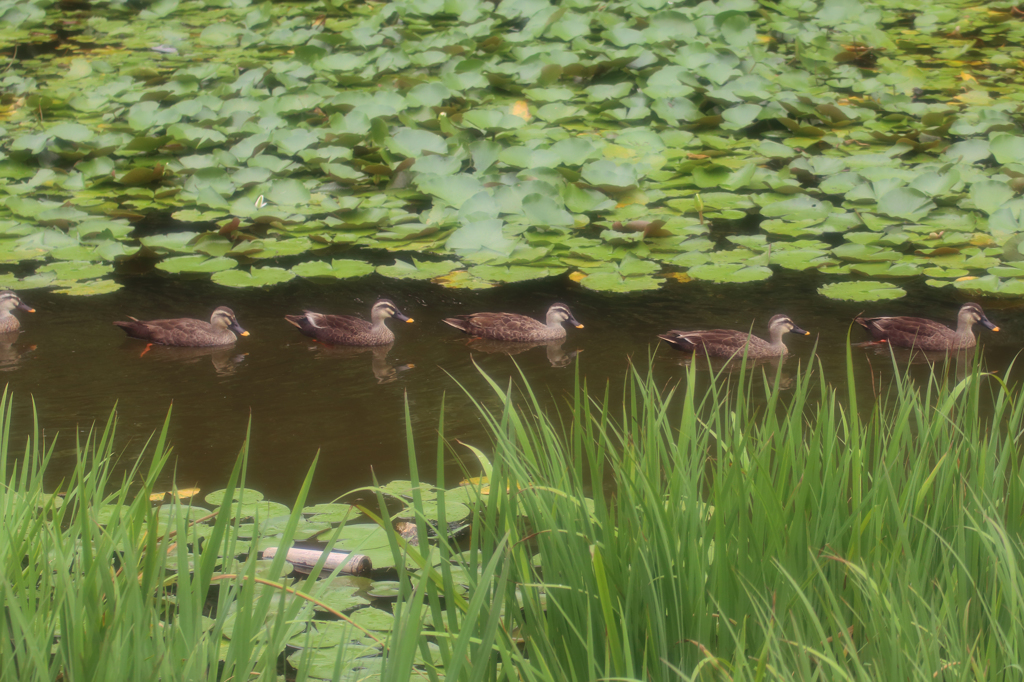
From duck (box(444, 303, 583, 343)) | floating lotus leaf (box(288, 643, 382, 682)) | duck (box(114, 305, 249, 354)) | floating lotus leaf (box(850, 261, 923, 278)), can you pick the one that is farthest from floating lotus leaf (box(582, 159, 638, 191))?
→ floating lotus leaf (box(288, 643, 382, 682))

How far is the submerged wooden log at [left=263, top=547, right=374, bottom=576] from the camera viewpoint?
3.24m

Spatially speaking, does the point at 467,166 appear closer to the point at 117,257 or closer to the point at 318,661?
the point at 117,257

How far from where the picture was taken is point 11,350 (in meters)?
5.52

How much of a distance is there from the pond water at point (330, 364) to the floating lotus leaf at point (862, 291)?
96 millimetres

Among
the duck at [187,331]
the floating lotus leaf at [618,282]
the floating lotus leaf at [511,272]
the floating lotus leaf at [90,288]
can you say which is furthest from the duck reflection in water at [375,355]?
the floating lotus leaf at [90,288]

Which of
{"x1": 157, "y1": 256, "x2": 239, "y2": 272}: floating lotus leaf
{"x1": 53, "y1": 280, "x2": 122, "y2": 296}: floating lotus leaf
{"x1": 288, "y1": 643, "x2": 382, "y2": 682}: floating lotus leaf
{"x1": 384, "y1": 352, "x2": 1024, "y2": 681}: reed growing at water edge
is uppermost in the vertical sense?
{"x1": 384, "y1": 352, "x2": 1024, "y2": 681}: reed growing at water edge

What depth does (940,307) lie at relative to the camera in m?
5.85

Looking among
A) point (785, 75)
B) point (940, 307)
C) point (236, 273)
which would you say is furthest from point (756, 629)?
point (785, 75)

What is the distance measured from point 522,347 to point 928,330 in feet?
7.30

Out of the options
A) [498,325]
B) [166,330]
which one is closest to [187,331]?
[166,330]

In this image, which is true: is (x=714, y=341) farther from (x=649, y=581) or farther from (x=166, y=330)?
(x=649, y=581)

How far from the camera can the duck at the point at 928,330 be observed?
522 cm

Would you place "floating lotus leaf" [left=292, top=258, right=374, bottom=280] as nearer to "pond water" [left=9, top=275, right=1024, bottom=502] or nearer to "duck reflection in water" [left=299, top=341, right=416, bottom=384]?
"pond water" [left=9, top=275, right=1024, bottom=502]

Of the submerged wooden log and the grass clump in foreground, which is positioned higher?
the grass clump in foreground
